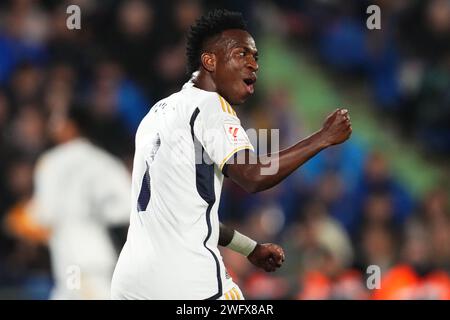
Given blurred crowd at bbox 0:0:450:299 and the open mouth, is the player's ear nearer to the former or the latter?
the open mouth

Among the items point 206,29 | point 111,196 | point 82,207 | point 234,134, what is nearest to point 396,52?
point 111,196

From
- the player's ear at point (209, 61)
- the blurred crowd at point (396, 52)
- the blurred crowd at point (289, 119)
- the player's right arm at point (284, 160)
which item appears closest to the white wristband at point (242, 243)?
the player's right arm at point (284, 160)

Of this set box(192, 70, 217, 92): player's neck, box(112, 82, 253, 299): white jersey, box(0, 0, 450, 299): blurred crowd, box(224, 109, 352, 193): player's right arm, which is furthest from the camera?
box(0, 0, 450, 299): blurred crowd

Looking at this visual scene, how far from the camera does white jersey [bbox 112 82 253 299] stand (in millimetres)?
3922

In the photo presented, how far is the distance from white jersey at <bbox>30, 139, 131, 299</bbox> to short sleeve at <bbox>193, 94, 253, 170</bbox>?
136 inches

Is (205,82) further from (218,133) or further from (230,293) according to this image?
(230,293)

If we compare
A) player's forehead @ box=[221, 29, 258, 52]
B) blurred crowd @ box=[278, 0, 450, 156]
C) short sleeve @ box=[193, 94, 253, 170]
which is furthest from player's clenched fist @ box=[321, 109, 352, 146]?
blurred crowd @ box=[278, 0, 450, 156]

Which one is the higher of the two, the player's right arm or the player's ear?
the player's ear

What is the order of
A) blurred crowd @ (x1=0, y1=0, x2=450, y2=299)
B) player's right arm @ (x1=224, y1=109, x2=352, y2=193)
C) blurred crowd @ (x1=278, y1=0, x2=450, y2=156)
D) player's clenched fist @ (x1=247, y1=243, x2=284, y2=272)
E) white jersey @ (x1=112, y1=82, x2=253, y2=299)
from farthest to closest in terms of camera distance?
blurred crowd @ (x1=278, y1=0, x2=450, y2=156) → blurred crowd @ (x1=0, y1=0, x2=450, y2=299) → player's clenched fist @ (x1=247, y1=243, x2=284, y2=272) → white jersey @ (x1=112, y1=82, x2=253, y2=299) → player's right arm @ (x1=224, y1=109, x2=352, y2=193)

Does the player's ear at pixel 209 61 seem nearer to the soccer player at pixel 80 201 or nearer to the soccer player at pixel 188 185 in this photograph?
the soccer player at pixel 188 185

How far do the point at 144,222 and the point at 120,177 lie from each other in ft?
11.4

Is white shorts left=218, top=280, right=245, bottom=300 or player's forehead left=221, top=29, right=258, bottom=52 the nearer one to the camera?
white shorts left=218, top=280, right=245, bottom=300

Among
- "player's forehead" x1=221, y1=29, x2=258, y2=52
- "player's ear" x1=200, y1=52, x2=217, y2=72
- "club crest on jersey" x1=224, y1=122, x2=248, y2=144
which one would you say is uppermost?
"player's forehead" x1=221, y1=29, x2=258, y2=52
